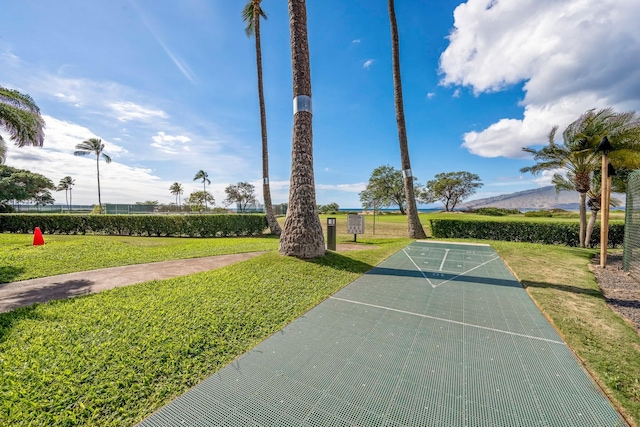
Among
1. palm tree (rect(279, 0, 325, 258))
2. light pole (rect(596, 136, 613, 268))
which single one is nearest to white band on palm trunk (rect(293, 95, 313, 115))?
palm tree (rect(279, 0, 325, 258))

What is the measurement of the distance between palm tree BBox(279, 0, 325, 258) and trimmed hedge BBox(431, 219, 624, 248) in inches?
335

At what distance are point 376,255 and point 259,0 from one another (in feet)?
47.8

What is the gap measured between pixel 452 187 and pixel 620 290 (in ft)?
168

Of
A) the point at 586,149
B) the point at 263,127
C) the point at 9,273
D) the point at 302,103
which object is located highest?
the point at 263,127

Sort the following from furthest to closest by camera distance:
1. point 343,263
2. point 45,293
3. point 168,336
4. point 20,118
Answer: point 20,118 < point 343,263 < point 45,293 < point 168,336

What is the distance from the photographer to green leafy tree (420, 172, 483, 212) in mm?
50062

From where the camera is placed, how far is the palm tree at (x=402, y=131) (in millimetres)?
10664

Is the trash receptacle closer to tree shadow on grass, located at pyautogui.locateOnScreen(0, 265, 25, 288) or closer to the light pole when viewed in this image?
the light pole

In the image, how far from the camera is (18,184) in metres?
34.3

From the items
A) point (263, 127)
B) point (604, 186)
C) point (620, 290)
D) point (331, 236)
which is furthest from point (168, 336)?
point (263, 127)

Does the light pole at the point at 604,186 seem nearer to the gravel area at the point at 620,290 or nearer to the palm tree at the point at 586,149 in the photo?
the gravel area at the point at 620,290

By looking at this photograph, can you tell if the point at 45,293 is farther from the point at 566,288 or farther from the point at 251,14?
the point at 251,14

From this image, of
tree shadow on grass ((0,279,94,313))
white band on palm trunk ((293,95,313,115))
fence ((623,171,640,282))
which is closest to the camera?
tree shadow on grass ((0,279,94,313))

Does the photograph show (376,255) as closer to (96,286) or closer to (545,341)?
(545,341)
